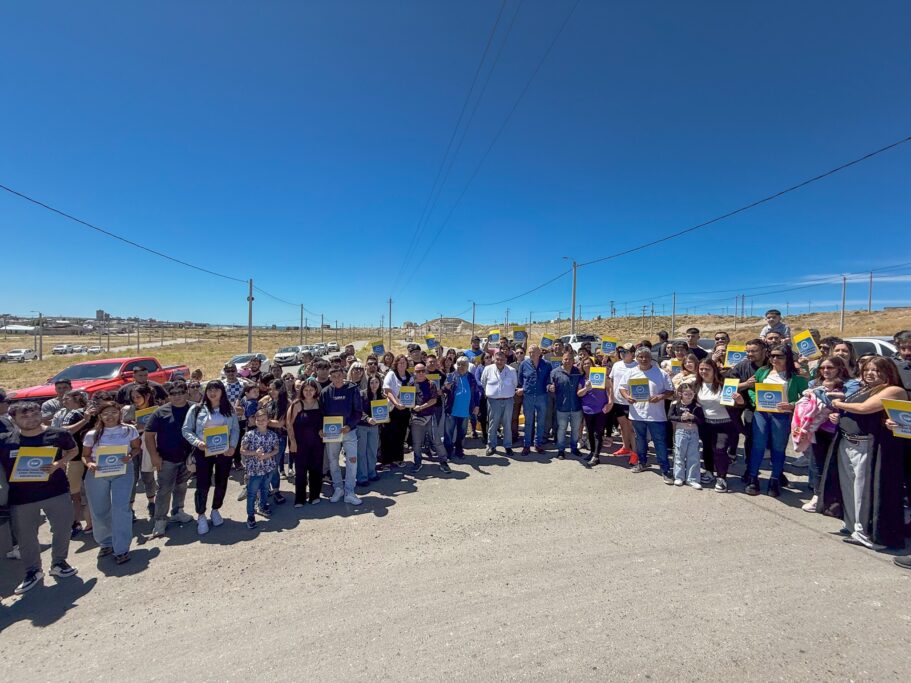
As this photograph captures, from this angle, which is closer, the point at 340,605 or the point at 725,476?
the point at 340,605

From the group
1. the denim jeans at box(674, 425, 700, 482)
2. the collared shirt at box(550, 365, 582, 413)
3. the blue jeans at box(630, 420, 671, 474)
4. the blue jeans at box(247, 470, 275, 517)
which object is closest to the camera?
the blue jeans at box(247, 470, 275, 517)

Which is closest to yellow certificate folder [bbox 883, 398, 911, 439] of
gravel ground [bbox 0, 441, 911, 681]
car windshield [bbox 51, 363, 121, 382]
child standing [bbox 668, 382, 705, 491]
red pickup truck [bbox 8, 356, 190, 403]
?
gravel ground [bbox 0, 441, 911, 681]

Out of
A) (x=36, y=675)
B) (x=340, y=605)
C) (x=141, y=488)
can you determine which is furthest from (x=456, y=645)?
(x=141, y=488)

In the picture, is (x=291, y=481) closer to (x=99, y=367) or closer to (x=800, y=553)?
(x=800, y=553)

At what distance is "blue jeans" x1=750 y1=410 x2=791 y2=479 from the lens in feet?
15.8

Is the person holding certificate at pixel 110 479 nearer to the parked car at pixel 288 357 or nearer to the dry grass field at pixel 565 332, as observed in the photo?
the dry grass field at pixel 565 332

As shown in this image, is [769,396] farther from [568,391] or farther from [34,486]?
[34,486]

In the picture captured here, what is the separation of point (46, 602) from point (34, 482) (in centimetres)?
106

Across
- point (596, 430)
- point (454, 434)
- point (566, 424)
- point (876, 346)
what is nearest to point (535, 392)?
point (566, 424)

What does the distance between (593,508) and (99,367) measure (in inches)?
516

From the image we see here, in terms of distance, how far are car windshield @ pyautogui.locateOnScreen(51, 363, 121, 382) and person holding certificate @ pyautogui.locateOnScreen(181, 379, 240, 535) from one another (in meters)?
8.50

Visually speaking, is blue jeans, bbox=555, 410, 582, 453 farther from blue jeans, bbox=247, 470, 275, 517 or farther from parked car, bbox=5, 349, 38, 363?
parked car, bbox=5, 349, 38, 363

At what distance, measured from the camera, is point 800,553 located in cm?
358

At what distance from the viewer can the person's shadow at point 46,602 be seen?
3.01 m
